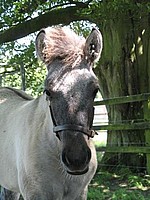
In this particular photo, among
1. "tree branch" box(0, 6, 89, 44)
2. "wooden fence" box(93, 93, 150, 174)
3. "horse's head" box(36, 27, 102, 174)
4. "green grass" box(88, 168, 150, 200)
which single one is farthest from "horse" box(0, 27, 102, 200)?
"tree branch" box(0, 6, 89, 44)

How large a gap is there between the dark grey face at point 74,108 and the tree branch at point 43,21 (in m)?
5.91

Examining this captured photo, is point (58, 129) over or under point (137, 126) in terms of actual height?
over

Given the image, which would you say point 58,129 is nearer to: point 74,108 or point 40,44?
point 74,108

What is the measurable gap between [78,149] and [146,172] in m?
5.29

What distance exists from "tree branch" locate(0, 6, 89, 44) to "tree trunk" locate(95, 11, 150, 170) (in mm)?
804

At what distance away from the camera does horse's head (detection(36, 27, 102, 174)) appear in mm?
2623

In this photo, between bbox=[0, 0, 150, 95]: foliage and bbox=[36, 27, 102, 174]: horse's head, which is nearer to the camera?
bbox=[36, 27, 102, 174]: horse's head

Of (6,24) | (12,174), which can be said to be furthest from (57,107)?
(6,24)

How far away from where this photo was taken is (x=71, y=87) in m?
2.77

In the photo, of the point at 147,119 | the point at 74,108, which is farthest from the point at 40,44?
the point at 147,119

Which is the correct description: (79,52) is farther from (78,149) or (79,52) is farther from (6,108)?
(6,108)

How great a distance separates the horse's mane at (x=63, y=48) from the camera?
2937 millimetres

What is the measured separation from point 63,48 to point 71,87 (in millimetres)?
358

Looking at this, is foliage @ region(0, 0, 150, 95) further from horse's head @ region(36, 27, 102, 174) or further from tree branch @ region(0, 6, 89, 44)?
horse's head @ region(36, 27, 102, 174)
